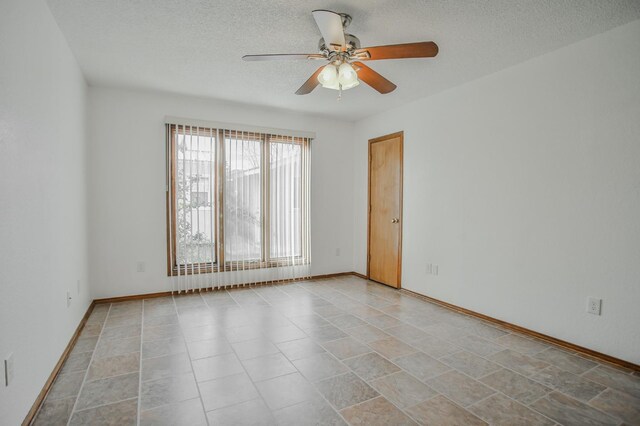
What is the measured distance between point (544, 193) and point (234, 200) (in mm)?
3440

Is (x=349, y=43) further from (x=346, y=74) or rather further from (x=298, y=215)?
(x=298, y=215)

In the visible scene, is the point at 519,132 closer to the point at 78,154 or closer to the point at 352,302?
the point at 352,302

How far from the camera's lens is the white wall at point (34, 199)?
1544 mm

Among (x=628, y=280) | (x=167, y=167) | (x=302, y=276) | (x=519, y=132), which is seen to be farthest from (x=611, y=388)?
(x=167, y=167)

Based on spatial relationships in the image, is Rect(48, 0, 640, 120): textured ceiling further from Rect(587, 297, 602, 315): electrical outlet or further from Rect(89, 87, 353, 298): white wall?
Rect(587, 297, 602, 315): electrical outlet

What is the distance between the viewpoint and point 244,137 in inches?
175

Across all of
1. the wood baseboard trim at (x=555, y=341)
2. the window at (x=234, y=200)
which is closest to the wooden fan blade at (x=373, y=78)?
the window at (x=234, y=200)

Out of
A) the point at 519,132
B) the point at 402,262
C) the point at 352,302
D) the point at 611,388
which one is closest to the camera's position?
the point at 611,388

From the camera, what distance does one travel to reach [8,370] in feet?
4.92

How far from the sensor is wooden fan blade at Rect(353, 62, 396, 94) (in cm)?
247

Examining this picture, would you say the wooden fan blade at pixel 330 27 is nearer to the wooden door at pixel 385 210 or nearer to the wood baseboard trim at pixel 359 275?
the wooden door at pixel 385 210

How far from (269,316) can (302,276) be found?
1.59 meters

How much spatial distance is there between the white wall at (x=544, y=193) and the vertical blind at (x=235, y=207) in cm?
180

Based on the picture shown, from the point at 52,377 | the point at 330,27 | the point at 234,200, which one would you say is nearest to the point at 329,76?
the point at 330,27
